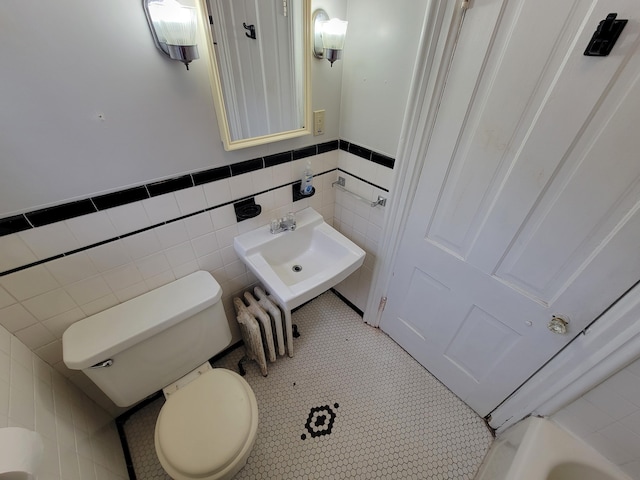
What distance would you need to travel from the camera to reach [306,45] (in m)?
1.04

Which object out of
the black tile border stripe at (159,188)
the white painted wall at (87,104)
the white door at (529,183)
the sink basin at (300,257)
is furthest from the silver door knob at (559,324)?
the white painted wall at (87,104)

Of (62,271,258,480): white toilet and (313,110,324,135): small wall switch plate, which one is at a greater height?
(313,110,324,135): small wall switch plate

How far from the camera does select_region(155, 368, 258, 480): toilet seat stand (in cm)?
92

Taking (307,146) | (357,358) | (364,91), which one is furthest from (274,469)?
(364,91)

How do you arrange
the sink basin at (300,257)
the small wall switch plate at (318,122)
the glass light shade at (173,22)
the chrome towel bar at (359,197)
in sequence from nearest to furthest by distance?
1. the glass light shade at (173,22)
2. the sink basin at (300,257)
3. the small wall switch plate at (318,122)
4. the chrome towel bar at (359,197)

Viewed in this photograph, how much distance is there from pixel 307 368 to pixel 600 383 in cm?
129

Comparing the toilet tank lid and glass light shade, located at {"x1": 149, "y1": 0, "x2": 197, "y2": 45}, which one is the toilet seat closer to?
the toilet tank lid

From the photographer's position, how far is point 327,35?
1.03 meters

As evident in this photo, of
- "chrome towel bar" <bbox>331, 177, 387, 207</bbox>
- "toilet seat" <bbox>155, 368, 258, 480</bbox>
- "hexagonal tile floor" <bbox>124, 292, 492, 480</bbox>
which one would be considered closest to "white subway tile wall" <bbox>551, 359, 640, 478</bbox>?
"hexagonal tile floor" <bbox>124, 292, 492, 480</bbox>

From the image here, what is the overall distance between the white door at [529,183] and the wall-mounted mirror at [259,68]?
60cm

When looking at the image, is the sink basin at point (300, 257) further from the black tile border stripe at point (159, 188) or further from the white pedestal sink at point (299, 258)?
the black tile border stripe at point (159, 188)

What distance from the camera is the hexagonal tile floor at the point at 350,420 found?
122 centimetres

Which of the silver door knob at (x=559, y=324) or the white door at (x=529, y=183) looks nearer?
the white door at (x=529, y=183)

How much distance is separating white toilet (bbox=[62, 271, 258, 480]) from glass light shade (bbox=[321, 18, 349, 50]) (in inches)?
44.1
